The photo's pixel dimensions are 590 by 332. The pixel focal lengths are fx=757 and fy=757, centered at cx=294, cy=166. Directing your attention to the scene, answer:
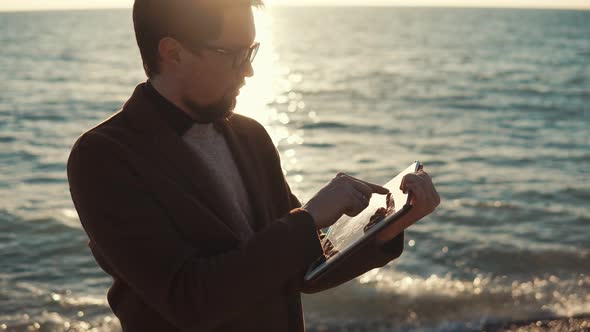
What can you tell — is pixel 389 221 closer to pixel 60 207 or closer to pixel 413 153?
pixel 60 207

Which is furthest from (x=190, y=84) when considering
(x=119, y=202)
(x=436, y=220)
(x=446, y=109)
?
(x=446, y=109)

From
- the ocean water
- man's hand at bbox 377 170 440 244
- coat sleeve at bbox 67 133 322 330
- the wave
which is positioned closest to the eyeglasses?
coat sleeve at bbox 67 133 322 330

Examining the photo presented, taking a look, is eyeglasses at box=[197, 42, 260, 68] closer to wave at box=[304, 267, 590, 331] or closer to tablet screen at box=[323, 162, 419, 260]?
tablet screen at box=[323, 162, 419, 260]

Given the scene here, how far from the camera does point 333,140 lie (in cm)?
1631

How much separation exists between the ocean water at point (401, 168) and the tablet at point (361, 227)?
1.53 meters

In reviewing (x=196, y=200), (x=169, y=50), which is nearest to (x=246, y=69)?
(x=169, y=50)

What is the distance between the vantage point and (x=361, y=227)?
1996mm

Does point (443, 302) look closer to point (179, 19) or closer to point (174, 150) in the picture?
point (174, 150)

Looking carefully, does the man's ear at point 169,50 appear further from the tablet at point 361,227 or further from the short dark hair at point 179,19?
the tablet at point 361,227

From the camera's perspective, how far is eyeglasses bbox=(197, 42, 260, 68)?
1.96m

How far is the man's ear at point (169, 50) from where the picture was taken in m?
1.95

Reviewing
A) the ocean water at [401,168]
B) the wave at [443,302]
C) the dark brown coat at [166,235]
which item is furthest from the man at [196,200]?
the wave at [443,302]

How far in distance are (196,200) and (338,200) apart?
0.38 m

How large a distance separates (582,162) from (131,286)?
12.8 metres
